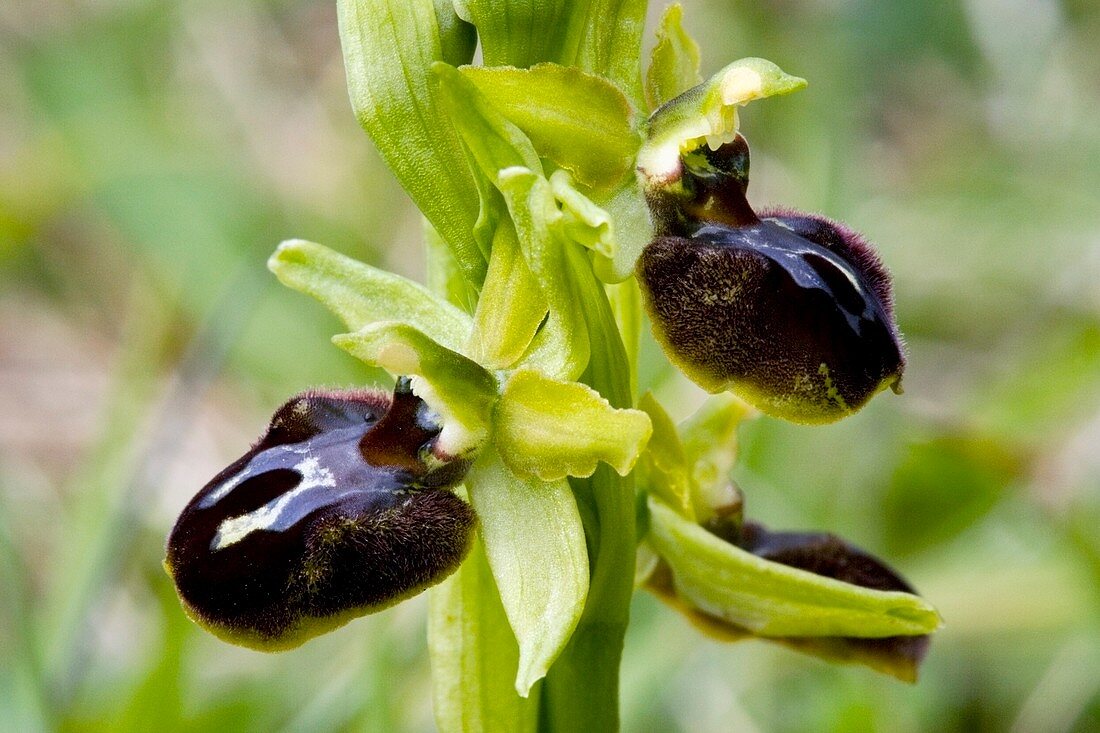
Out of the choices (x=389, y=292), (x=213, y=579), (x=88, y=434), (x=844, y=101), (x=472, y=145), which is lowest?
(x=88, y=434)

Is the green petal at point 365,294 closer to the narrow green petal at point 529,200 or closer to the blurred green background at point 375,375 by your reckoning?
the narrow green petal at point 529,200

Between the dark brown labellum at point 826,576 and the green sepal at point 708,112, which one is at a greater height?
the green sepal at point 708,112

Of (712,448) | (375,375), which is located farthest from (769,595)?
(375,375)

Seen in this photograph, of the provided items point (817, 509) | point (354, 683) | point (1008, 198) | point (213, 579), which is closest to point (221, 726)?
point (354, 683)

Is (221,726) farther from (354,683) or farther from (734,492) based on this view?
(734,492)

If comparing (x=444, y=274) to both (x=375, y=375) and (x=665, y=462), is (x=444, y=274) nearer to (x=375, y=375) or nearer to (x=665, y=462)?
(x=665, y=462)

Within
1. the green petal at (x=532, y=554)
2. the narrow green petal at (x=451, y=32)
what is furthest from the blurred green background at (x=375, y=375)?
the narrow green petal at (x=451, y=32)

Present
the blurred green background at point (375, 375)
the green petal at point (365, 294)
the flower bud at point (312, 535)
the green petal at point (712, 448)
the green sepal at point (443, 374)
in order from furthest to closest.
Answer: the blurred green background at point (375, 375) < the green petal at point (712, 448) < the green petal at point (365, 294) < the green sepal at point (443, 374) < the flower bud at point (312, 535)
